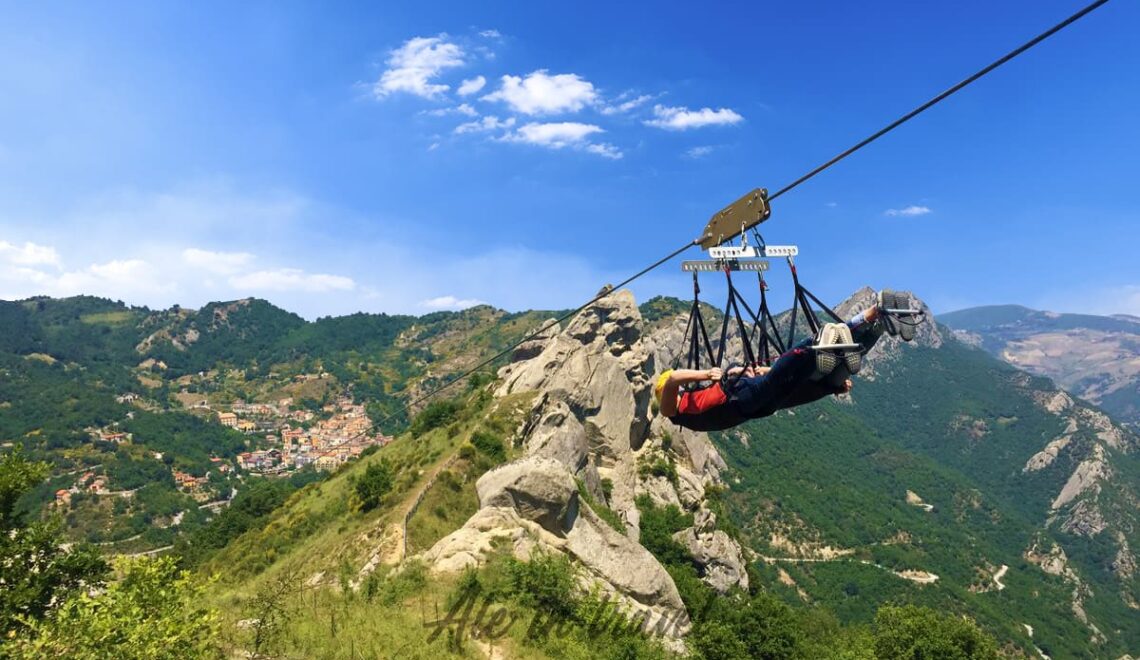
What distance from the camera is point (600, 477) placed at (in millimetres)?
55125

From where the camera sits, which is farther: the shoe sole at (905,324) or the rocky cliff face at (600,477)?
the rocky cliff face at (600,477)

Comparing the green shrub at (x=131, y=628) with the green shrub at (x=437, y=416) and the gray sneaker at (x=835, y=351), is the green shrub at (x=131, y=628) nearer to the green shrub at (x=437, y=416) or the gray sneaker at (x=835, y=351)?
the gray sneaker at (x=835, y=351)

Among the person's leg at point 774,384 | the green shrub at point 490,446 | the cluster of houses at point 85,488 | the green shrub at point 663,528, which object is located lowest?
the cluster of houses at point 85,488

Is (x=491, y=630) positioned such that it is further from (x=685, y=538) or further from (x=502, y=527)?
(x=685, y=538)

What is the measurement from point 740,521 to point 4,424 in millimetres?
224049

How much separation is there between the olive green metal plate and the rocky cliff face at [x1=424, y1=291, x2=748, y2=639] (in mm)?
19303

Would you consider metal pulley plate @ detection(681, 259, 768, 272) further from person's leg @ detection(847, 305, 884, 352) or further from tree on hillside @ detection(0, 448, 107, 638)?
tree on hillside @ detection(0, 448, 107, 638)

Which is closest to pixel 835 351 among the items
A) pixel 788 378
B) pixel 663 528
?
pixel 788 378

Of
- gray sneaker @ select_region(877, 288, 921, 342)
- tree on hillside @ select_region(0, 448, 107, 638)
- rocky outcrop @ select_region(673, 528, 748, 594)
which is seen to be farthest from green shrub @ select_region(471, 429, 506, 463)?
gray sneaker @ select_region(877, 288, 921, 342)

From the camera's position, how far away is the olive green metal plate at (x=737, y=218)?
1166 centimetres

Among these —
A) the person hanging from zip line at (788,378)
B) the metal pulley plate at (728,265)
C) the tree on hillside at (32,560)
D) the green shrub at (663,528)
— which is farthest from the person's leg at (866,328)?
the green shrub at (663,528)

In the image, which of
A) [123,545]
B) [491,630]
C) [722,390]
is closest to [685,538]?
[491,630]

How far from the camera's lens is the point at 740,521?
124562 millimetres

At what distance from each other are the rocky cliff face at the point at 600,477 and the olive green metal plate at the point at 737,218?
1930 cm
